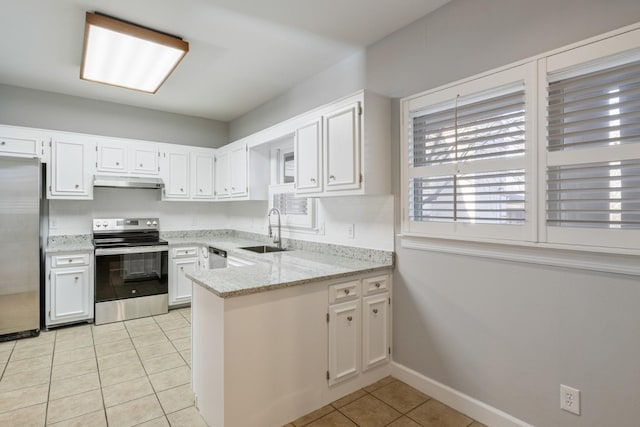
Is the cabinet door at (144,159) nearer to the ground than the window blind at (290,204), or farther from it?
farther from it

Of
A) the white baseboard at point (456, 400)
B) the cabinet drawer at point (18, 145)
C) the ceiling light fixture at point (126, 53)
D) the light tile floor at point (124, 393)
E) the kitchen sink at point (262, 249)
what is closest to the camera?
the white baseboard at point (456, 400)

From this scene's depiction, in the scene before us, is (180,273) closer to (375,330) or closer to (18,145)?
(18,145)

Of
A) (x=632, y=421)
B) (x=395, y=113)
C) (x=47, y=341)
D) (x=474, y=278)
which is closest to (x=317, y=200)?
(x=395, y=113)

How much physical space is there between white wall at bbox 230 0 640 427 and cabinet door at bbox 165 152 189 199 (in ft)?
9.91

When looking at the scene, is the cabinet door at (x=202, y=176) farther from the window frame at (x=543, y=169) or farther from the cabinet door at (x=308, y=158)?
the window frame at (x=543, y=169)

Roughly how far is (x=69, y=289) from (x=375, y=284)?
11.3 feet

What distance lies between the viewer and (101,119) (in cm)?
436

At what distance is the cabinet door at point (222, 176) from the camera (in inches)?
182

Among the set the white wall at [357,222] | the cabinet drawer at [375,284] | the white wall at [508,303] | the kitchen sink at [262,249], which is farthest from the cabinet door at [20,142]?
the cabinet drawer at [375,284]

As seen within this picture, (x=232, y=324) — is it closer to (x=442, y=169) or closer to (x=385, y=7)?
(x=442, y=169)

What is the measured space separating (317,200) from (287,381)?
5.83 ft

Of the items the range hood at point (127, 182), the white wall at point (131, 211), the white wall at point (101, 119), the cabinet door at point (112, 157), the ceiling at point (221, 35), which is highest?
the ceiling at point (221, 35)

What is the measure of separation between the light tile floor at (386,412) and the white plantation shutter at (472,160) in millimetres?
1165

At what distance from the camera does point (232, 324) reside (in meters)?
1.84
